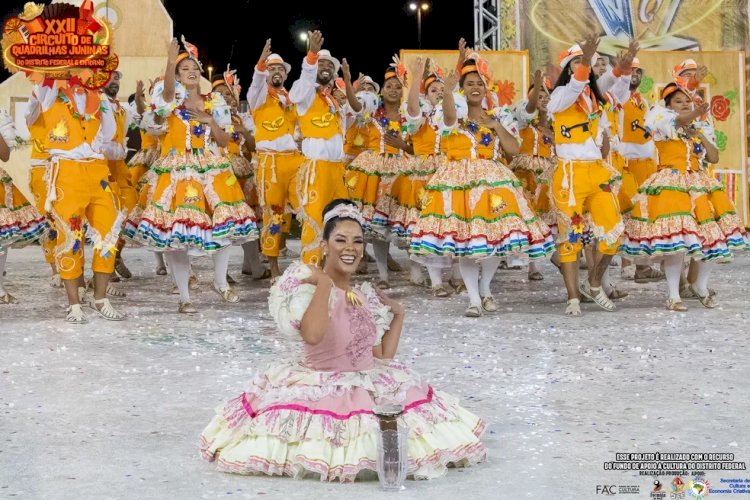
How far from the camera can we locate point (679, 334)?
265 inches

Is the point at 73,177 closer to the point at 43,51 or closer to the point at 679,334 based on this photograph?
the point at 43,51

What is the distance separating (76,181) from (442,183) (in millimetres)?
2530

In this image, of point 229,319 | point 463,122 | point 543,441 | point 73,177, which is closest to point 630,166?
point 463,122

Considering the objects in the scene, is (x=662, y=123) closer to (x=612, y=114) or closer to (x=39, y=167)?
(x=612, y=114)

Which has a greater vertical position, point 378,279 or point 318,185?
point 318,185

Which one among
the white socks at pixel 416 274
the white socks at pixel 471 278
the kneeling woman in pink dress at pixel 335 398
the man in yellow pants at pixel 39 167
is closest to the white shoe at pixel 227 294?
the man in yellow pants at pixel 39 167

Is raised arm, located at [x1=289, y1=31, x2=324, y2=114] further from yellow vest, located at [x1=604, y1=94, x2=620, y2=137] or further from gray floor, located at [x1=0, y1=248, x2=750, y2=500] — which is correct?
yellow vest, located at [x1=604, y1=94, x2=620, y2=137]

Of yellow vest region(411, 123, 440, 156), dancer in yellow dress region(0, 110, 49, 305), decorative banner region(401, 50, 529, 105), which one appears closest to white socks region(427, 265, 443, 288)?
yellow vest region(411, 123, 440, 156)

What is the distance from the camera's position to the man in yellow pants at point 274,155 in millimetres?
8945

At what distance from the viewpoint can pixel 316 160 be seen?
28.1 feet

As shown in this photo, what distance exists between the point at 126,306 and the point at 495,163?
3.02 metres

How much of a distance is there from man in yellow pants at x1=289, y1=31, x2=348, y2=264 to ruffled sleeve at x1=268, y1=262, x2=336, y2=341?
4.49 meters

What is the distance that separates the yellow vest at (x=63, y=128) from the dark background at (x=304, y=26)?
13277 millimetres

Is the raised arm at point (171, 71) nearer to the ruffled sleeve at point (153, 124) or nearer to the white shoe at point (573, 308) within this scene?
the ruffled sleeve at point (153, 124)
